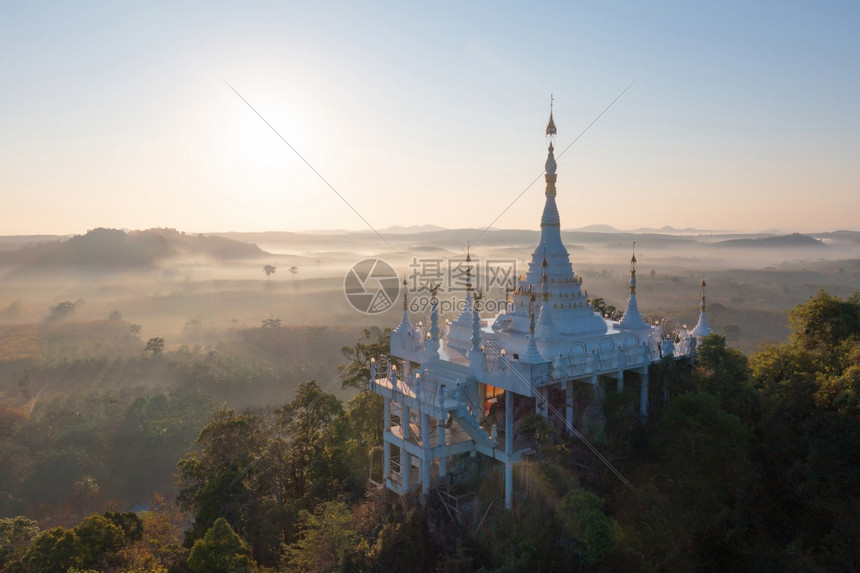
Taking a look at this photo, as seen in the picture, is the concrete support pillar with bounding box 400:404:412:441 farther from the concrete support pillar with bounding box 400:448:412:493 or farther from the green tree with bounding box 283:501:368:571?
the green tree with bounding box 283:501:368:571

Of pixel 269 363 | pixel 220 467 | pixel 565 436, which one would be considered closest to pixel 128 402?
pixel 269 363

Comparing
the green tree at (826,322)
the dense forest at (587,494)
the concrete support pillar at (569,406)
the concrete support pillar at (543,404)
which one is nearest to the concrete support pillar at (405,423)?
the dense forest at (587,494)

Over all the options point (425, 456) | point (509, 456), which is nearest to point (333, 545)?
point (425, 456)

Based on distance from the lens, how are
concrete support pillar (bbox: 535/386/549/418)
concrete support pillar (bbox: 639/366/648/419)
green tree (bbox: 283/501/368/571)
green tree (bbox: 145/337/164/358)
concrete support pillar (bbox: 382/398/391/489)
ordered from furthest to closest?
green tree (bbox: 145/337/164/358)
concrete support pillar (bbox: 639/366/648/419)
concrete support pillar (bbox: 382/398/391/489)
concrete support pillar (bbox: 535/386/549/418)
green tree (bbox: 283/501/368/571)

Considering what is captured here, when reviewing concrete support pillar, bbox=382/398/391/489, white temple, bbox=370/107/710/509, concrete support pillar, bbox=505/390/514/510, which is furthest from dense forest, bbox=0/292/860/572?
white temple, bbox=370/107/710/509

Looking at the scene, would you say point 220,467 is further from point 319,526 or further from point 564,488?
point 564,488

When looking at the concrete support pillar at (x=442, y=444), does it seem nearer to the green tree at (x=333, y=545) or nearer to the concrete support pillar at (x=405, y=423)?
the concrete support pillar at (x=405, y=423)
